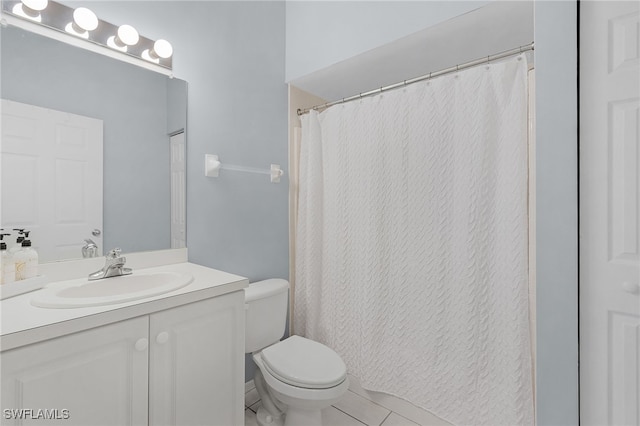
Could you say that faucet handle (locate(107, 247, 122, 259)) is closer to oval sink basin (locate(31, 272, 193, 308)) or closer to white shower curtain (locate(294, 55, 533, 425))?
A: oval sink basin (locate(31, 272, 193, 308))

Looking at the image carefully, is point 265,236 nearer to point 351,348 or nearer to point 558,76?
point 351,348

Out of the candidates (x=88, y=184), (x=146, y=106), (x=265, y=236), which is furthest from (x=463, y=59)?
(x=88, y=184)

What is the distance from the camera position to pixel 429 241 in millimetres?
1578

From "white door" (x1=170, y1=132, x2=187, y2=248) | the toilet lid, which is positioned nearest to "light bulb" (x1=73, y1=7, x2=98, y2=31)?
"white door" (x1=170, y1=132, x2=187, y2=248)

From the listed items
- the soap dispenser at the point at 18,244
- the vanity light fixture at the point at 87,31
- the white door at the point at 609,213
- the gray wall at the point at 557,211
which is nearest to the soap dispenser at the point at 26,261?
the soap dispenser at the point at 18,244

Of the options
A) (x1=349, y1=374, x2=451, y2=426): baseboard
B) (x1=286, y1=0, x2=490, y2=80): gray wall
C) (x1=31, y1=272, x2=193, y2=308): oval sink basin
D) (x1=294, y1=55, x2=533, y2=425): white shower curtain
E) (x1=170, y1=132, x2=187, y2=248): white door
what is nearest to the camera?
(x1=31, y1=272, x2=193, y2=308): oval sink basin

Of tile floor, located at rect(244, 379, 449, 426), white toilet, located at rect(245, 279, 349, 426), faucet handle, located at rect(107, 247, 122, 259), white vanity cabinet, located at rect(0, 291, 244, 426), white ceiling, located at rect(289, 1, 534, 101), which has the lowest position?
tile floor, located at rect(244, 379, 449, 426)

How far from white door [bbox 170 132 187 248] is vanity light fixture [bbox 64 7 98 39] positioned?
0.53 metres

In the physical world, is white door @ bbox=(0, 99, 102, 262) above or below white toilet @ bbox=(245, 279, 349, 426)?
above

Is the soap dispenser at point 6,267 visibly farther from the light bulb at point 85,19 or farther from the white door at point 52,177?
the light bulb at point 85,19

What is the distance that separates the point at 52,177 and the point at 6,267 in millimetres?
375

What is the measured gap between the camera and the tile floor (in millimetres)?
1679

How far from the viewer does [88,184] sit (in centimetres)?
129

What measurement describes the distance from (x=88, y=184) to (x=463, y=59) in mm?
2016
